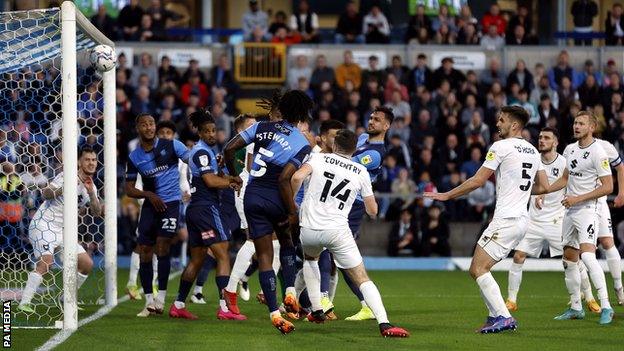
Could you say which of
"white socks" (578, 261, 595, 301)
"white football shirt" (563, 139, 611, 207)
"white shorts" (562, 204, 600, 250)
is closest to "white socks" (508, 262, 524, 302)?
"white socks" (578, 261, 595, 301)

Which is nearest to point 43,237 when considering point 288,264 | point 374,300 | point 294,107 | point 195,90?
point 288,264

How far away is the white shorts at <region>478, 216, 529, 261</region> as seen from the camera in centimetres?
1199

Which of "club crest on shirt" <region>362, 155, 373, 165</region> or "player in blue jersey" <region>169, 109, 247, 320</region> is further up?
"club crest on shirt" <region>362, 155, 373, 165</region>

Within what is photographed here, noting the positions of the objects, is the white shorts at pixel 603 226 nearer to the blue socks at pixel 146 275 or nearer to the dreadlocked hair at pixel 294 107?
the dreadlocked hair at pixel 294 107

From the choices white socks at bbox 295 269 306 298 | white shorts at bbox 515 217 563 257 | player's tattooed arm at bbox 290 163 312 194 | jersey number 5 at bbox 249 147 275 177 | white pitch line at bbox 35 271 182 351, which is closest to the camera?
white pitch line at bbox 35 271 182 351

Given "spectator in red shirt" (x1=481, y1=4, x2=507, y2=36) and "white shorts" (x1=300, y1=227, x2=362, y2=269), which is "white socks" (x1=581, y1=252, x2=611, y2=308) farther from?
"spectator in red shirt" (x1=481, y1=4, x2=507, y2=36)

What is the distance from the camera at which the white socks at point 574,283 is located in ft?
45.5

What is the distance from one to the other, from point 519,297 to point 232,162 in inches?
245

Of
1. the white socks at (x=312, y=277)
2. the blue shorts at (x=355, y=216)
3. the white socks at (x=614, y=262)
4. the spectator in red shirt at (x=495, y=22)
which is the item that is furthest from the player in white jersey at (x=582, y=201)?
the spectator in red shirt at (x=495, y=22)

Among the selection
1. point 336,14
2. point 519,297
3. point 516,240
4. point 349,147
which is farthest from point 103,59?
point 336,14

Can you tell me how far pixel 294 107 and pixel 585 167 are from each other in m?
3.76

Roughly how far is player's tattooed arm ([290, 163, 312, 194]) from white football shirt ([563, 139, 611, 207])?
381cm

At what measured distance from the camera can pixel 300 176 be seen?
11.5 m

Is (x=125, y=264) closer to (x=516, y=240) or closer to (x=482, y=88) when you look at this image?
(x=482, y=88)
